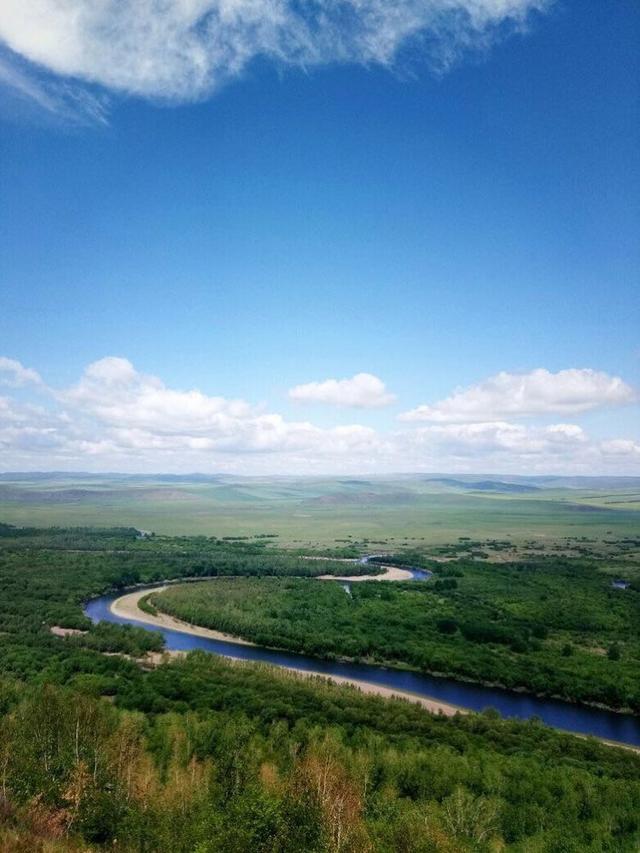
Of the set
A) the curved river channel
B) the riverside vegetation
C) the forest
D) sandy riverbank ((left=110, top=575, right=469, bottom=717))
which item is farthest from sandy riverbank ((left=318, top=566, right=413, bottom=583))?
the riverside vegetation

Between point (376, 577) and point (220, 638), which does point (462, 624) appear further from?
point (376, 577)

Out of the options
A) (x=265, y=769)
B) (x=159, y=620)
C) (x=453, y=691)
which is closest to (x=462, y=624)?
(x=453, y=691)

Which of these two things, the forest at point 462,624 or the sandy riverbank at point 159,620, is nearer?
the forest at point 462,624

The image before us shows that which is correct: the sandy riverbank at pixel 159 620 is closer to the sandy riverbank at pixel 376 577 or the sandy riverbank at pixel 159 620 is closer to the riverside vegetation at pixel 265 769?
the riverside vegetation at pixel 265 769

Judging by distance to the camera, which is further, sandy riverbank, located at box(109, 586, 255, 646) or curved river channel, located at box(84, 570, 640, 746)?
sandy riverbank, located at box(109, 586, 255, 646)

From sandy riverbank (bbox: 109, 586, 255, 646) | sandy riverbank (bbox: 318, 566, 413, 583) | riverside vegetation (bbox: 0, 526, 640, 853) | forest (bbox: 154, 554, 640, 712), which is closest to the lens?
riverside vegetation (bbox: 0, 526, 640, 853)

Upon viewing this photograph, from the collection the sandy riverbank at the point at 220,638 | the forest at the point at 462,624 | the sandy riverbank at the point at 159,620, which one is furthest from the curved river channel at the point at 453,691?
the forest at the point at 462,624

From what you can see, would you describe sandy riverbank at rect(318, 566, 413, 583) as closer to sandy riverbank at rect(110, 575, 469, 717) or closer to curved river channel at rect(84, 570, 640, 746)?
sandy riverbank at rect(110, 575, 469, 717)

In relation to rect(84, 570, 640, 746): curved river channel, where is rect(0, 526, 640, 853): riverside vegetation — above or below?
above
